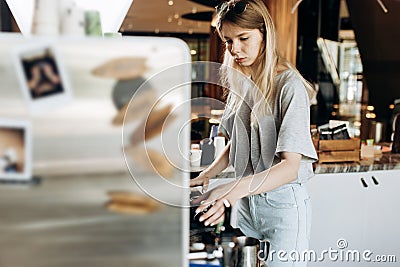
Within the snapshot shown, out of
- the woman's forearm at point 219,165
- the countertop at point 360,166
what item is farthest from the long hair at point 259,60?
the countertop at point 360,166

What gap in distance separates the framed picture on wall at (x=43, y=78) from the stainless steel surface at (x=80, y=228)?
124 mm

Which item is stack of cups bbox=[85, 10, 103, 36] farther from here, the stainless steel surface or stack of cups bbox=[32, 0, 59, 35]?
the stainless steel surface

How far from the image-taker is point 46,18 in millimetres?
781

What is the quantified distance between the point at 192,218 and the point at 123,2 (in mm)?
678

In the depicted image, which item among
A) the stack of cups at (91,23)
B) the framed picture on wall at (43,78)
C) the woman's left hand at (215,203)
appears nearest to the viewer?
the framed picture on wall at (43,78)

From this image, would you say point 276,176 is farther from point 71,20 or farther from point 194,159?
point 71,20

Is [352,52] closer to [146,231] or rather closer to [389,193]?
[389,193]

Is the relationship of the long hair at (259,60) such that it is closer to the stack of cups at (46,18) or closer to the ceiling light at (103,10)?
the ceiling light at (103,10)

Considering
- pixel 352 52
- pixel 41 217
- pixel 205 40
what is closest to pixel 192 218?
pixel 41 217

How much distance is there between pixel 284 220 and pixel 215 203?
0.45m

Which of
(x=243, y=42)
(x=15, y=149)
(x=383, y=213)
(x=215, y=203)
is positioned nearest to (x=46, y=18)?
(x=15, y=149)

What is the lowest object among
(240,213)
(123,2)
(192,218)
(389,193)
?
(389,193)

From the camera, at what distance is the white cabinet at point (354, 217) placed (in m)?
2.49

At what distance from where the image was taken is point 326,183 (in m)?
2.47
